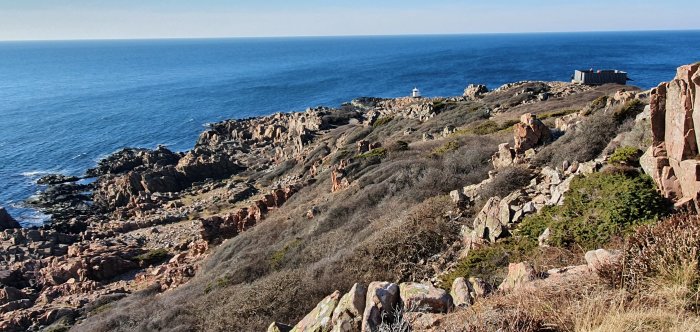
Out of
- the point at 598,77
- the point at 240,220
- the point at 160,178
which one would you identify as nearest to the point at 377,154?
the point at 240,220

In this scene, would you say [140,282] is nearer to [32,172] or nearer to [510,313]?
[510,313]

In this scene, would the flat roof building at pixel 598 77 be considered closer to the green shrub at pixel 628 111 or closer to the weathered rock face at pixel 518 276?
the green shrub at pixel 628 111

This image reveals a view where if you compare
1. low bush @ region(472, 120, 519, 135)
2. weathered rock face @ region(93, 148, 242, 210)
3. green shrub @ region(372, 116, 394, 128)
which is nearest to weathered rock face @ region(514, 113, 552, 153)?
low bush @ region(472, 120, 519, 135)

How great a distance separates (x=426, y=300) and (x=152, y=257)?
23.9 meters

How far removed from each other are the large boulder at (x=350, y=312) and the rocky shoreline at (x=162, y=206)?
2.66 ft

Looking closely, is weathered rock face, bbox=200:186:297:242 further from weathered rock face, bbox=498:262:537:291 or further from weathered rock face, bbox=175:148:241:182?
weathered rock face, bbox=498:262:537:291

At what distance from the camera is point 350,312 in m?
8.10

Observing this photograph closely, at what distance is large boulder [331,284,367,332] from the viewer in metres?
7.87

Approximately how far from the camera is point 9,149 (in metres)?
63.7

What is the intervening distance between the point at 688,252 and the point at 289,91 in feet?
341

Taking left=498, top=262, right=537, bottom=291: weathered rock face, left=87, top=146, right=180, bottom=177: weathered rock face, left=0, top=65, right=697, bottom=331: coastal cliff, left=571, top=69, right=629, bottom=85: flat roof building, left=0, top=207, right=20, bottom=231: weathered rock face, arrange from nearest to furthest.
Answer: left=498, top=262, right=537, bottom=291: weathered rock face
left=0, top=65, right=697, bottom=331: coastal cliff
left=0, top=207, right=20, bottom=231: weathered rock face
left=87, top=146, right=180, bottom=177: weathered rock face
left=571, top=69, right=629, bottom=85: flat roof building

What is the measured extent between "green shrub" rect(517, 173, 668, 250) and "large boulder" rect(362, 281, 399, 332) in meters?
4.39

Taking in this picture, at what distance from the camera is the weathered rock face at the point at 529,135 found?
19.3 metres

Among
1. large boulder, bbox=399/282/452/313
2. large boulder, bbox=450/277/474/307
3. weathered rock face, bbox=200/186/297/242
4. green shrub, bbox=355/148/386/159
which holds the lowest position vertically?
weathered rock face, bbox=200/186/297/242
